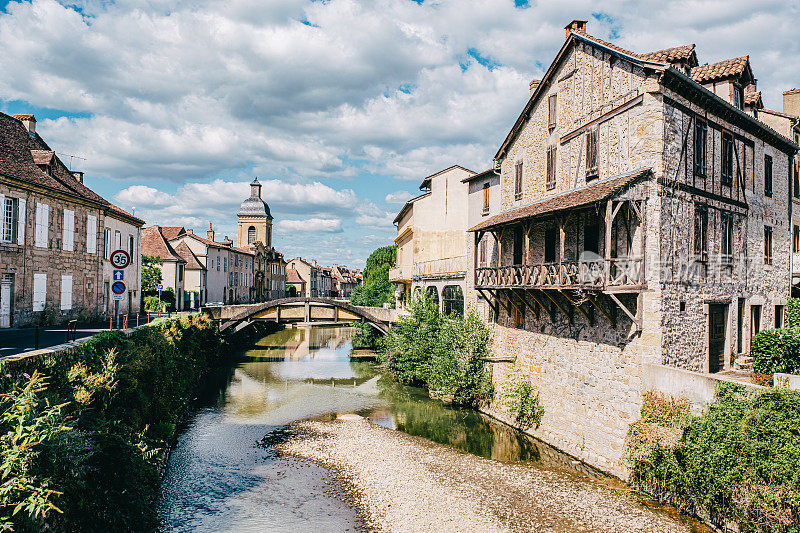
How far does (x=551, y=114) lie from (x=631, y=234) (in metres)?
6.66

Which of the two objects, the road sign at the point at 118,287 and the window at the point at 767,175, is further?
the window at the point at 767,175

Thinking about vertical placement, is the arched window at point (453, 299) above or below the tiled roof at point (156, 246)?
below

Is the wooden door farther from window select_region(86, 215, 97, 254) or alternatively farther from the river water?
window select_region(86, 215, 97, 254)

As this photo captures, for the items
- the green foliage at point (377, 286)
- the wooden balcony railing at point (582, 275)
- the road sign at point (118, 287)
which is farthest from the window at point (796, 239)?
the green foliage at point (377, 286)

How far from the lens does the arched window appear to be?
25.1 metres

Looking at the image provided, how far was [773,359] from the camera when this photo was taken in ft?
46.9

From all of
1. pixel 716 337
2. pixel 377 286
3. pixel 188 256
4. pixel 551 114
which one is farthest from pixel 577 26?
pixel 188 256

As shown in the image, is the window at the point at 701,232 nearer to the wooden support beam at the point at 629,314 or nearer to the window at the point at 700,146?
the window at the point at 700,146

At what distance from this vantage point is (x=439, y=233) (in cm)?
3155

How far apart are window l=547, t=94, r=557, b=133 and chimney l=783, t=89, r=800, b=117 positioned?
14.4 metres

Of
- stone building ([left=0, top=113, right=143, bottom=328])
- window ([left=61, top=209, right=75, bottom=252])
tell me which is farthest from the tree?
window ([left=61, top=209, right=75, bottom=252])

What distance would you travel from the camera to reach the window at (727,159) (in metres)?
16.4

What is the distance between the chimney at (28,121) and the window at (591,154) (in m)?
27.0

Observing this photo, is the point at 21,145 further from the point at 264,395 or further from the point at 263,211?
the point at 263,211
